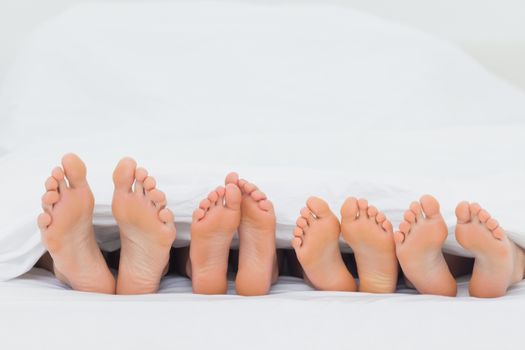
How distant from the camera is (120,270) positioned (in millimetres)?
1125

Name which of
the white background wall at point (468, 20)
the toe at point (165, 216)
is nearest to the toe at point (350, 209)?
the toe at point (165, 216)

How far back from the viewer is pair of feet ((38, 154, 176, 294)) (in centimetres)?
104

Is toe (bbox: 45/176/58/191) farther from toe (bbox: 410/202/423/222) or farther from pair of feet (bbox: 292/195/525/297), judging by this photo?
toe (bbox: 410/202/423/222)

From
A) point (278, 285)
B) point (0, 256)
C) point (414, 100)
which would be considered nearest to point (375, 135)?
point (414, 100)

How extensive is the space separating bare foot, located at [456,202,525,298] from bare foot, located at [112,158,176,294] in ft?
1.25

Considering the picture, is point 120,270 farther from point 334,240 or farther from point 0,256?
point 334,240

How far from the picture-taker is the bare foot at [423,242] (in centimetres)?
104

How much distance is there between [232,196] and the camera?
3.48 ft

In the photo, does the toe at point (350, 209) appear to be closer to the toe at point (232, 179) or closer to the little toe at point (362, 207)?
the little toe at point (362, 207)

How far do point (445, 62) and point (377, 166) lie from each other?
60 centimetres

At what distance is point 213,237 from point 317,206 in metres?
0.14

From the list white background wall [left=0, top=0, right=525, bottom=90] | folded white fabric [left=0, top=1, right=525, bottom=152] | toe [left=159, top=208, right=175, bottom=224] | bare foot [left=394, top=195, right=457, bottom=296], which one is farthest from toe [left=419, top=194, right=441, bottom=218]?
white background wall [left=0, top=0, right=525, bottom=90]

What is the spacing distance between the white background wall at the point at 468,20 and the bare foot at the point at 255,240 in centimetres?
142

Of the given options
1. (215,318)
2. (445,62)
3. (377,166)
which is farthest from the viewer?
(445,62)
